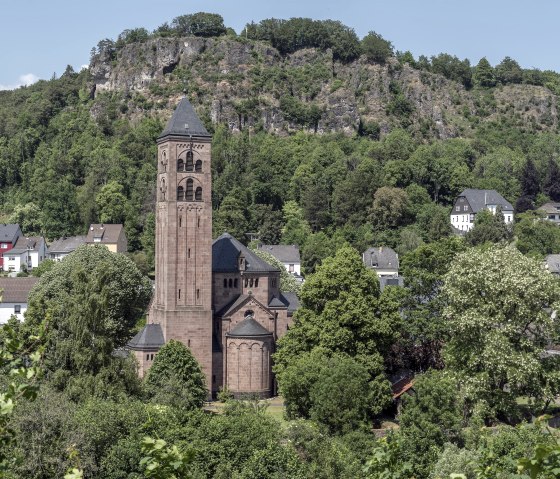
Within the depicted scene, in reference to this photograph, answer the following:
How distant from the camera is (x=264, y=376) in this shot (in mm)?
61688

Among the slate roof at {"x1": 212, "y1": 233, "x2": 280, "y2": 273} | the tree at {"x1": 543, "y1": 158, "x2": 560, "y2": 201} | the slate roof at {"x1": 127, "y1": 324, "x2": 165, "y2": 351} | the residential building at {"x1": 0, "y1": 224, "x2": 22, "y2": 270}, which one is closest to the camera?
the slate roof at {"x1": 127, "y1": 324, "x2": 165, "y2": 351}

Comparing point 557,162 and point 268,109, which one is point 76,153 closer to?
point 268,109

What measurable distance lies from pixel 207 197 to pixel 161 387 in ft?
48.8

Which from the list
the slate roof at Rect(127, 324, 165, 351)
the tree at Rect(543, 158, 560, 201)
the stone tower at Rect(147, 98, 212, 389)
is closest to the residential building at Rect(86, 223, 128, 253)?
the stone tower at Rect(147, 98, 212, 389)

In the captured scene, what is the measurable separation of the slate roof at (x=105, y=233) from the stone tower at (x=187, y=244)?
51654mm

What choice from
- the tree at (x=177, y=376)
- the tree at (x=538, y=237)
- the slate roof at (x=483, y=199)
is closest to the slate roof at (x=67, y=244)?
the slate roof at (x=483, y=199)

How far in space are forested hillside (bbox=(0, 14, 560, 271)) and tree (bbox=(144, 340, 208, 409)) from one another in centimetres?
4849

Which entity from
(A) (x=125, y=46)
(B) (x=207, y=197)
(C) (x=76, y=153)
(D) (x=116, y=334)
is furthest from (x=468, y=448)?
(A) (x=125, y=46)

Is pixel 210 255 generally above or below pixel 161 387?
above

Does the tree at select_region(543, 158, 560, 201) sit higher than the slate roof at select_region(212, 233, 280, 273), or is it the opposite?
the tree at select_region(543, 158, 560, 201)

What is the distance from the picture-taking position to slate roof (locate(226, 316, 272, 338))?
2431 inches

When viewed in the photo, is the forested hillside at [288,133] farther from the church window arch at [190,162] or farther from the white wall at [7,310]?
the church window arch at [190,162]

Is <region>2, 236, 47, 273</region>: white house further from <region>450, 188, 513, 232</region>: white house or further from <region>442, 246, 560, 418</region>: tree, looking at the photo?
<region>442, 246, 560, 418</region>: tree

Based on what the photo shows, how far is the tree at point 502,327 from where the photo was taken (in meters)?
46.0
